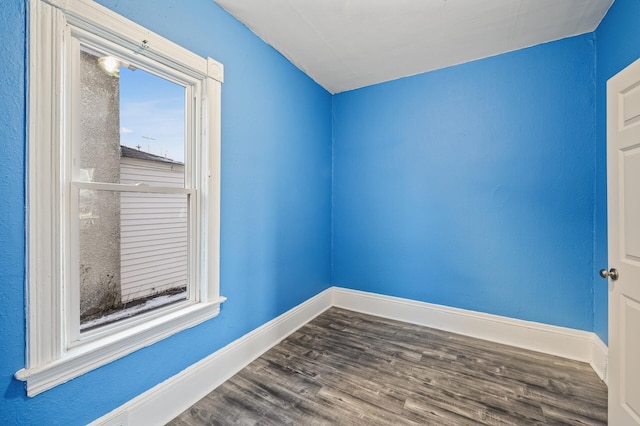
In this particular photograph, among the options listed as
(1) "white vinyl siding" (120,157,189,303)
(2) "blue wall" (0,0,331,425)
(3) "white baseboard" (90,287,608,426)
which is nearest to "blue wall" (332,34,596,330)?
(3) "white baseboard" (90,287,608,426)

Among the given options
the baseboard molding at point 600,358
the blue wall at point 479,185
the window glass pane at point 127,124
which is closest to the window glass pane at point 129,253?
the window glass pane at point 127,124

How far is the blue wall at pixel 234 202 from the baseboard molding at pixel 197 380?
0.05m

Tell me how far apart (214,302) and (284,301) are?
905 millimetres

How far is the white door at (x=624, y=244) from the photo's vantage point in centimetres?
128

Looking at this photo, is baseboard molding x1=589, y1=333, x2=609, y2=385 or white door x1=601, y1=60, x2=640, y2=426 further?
baseboard molding x1=589, y1=333, x2=609, y2=385

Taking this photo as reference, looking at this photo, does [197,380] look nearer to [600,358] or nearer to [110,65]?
[110,65]

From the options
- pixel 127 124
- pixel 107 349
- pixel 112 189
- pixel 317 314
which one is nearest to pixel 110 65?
pixel 127 124

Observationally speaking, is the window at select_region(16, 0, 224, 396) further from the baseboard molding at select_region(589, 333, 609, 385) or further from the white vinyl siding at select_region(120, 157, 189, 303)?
the baseboard molding at select_region(589, 333, 609, 385)

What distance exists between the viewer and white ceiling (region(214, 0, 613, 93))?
1867 millimetres

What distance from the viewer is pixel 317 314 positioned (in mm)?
3094

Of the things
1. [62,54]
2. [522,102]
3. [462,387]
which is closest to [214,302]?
[62,54]

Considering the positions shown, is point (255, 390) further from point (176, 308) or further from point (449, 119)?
point (449, 119)

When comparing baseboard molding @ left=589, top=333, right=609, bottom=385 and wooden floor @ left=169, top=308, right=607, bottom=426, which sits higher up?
baseboard molding @ left=589, top=333, right=609, bottom=385

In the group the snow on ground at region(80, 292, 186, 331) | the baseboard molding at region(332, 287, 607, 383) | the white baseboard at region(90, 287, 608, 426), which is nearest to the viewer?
the snow on ground at region(80, 292, 186, 331)
